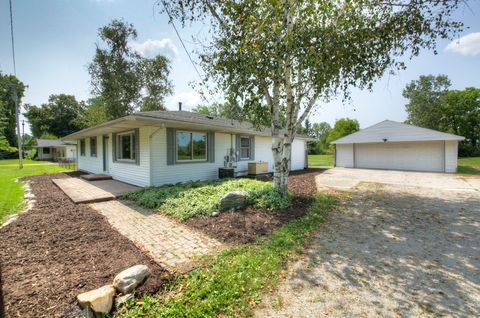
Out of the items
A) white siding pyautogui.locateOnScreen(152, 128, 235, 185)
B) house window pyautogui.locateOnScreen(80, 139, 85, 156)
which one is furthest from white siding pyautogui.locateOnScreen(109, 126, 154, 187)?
house window pyautogui.locateOnScreen(80, 139, 85, 156)

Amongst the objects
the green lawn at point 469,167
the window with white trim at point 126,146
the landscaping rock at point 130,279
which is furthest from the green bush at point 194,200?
the green lawn at point 469,167

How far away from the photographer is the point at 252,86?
606 centimetres

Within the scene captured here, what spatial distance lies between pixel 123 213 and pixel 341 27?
282 inches

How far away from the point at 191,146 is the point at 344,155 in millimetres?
15168

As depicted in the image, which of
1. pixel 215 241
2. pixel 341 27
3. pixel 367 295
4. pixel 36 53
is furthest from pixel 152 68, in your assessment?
pixel 367 295

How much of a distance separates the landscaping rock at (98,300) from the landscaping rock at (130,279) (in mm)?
131

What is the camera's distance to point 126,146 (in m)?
9.76

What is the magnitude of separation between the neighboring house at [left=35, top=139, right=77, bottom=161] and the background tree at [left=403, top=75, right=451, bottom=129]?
50.5 meters

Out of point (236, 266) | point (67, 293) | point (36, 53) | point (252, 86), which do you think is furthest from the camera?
point (36, 53)

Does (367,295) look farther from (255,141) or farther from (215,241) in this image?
(255,141)

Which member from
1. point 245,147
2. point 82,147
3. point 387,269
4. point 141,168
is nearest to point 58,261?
point 387,269

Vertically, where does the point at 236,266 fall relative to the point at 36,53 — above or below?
below

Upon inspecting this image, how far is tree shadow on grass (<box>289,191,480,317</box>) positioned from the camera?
231 centimetres

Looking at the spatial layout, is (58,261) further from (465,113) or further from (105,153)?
(465,113)
